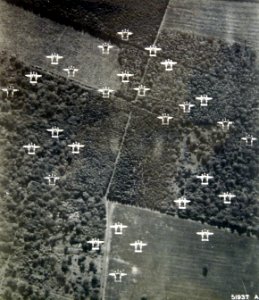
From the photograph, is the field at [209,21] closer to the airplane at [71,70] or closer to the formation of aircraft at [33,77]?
the airplane at [71,70]

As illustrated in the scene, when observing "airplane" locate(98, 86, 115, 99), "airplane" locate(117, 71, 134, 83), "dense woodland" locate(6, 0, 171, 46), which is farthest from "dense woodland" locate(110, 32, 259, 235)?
"dense woodland" locate(6, 0, 171, 46)

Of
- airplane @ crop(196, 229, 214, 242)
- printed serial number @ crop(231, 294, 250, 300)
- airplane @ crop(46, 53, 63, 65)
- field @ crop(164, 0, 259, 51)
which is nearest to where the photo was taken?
printed serial number @ crop(231, 294, 250, 300)

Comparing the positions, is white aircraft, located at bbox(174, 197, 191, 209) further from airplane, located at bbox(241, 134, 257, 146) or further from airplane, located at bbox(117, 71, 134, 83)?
airplane, located at bbox(117, 71, 134, 83)

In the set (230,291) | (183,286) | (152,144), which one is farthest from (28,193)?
(230,291)

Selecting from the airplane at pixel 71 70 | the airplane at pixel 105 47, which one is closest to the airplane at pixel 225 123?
the airplane at pixel 105 47

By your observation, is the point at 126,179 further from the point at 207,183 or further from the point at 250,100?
the point at 250,100

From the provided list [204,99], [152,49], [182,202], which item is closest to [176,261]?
[182,202]

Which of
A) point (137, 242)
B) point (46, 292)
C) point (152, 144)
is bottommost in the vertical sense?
point (46, 292)
